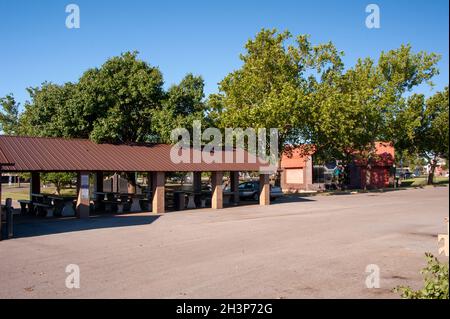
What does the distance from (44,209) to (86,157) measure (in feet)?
11.7

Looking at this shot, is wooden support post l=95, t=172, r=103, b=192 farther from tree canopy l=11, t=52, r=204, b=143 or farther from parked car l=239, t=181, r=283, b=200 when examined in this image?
parked car l=239, t=181, r=283, b=200

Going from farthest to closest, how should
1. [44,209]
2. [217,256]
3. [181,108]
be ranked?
[181,108]
[44,209]
[217,256]

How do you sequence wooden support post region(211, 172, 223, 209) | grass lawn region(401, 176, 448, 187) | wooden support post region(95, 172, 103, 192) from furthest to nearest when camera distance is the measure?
grass lawn region(401, 176, 448, 187)
wooden support post region(95, 172, 103, 192)
wooden support post region(211, 172, 223, 209)

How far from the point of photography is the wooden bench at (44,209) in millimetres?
21288

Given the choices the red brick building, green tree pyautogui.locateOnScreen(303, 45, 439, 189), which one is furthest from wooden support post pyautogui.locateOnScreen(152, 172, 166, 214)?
the red brick building

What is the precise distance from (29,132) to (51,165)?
12.2 metres

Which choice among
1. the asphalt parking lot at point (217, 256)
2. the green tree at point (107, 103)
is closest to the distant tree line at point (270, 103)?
the green tree at point (107, 103)

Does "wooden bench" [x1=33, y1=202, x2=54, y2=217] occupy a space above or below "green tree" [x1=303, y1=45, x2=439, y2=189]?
below

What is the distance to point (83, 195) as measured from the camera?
20.7 meters

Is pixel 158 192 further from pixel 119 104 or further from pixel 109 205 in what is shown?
pixel 119 104

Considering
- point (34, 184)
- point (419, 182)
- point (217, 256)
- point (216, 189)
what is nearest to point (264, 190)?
point (216, 189)

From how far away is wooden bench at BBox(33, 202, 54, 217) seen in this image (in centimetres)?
2129

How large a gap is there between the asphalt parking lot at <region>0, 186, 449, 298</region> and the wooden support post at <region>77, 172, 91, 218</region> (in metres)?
1.37

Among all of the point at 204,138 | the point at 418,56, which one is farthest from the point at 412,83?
the point at 204,138
